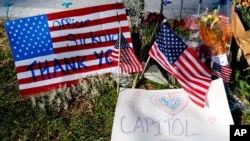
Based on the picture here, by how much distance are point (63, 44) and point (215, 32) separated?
155cm

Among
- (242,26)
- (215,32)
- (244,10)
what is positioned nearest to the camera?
(215,32)

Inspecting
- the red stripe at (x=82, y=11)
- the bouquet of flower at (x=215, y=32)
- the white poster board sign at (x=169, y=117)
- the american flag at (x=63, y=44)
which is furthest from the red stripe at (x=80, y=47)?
the bouquet of flower at (x=215, y=32)

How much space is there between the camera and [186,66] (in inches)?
163

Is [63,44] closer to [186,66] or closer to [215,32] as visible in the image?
[186,66]

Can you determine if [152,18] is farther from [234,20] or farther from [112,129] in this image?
[112,129]

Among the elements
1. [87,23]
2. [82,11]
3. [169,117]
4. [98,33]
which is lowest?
[169,117]

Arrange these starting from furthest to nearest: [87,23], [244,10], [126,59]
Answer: [244,10], [87,23], [126,59]

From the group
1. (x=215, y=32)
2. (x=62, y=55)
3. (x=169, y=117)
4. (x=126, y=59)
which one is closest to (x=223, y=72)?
(x=215, y=32)

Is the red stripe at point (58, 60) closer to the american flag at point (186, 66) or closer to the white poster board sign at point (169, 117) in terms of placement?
the white poster board sign at point (169, 117)

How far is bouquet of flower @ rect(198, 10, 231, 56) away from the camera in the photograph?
472 centimetres

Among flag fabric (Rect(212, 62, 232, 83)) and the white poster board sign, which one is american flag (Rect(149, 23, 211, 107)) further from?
flag fabric (Rect(212, 62, 232, 83))

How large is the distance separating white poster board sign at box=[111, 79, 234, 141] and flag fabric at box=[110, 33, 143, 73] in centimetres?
21

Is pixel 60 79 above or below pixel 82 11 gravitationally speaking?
below

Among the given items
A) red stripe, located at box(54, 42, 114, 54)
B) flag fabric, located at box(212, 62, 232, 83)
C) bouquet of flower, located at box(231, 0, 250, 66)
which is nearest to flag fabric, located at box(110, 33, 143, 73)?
red stripe, located at box(54, 42, 114, 54)
